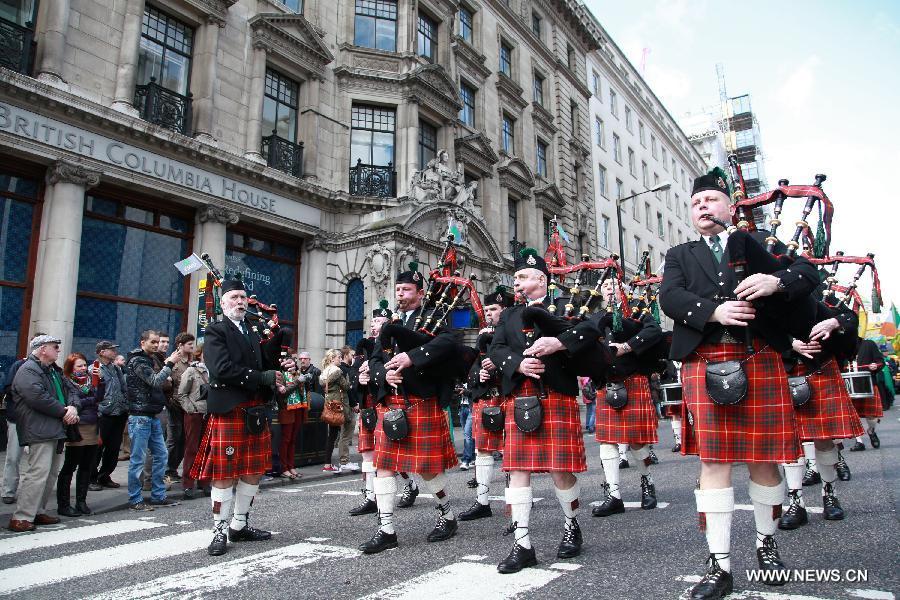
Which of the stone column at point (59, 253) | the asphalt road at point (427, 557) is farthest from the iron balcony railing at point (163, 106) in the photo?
the asphalt road at point (427, 557)

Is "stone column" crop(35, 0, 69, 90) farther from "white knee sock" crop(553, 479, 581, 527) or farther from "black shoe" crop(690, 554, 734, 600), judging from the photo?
"black shoe" crop(690, 554, 734, 600)

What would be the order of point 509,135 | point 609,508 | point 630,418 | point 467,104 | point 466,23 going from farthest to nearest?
point 509,135 → point 466,23 → point 467,104 → point 630,418 → point 609,508

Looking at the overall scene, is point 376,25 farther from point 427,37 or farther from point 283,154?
point 283,154

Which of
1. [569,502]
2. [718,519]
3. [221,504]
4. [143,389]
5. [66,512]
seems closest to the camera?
[718,519]

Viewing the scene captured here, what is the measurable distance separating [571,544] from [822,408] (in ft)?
8.24

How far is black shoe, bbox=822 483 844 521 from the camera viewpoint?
4.52 meters

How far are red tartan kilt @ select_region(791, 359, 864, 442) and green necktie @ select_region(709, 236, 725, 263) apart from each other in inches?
83.2

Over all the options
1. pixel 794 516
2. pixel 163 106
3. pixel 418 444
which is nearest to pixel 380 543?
pixel 418 444

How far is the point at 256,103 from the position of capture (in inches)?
603

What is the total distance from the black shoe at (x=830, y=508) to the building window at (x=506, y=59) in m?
24.1

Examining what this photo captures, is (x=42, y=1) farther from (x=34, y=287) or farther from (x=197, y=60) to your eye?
(x=34, y=287)

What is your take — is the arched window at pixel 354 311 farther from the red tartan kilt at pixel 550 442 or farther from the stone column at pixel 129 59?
the red tartan kilt at pixel 550 442

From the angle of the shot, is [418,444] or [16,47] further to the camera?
[16,47]

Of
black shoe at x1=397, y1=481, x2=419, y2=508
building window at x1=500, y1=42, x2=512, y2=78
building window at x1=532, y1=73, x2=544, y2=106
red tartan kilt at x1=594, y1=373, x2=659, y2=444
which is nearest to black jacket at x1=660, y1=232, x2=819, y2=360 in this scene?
red tartan kilt at x1=594, y1=373, x2=659, y2=444
